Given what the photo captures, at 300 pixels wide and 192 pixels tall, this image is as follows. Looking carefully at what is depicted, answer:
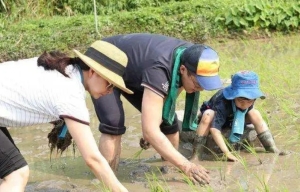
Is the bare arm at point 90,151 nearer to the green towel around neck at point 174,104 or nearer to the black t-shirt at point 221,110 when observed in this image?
the green towel around neck at point 174,104

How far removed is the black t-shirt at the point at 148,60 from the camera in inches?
155

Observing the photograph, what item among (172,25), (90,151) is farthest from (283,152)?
(172,25)

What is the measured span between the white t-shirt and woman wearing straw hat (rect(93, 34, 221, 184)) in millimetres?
784

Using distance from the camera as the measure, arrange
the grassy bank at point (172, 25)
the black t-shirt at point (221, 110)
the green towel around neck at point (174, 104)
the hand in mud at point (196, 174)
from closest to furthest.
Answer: the hand in mud at point (196, 174), the green towel around neck at point (174, 104), the black t-shirt at point (221, 110), the grassy bank at point (172, 25)

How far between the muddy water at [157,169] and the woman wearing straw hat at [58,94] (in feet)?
2.64

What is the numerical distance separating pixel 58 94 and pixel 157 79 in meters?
0.94

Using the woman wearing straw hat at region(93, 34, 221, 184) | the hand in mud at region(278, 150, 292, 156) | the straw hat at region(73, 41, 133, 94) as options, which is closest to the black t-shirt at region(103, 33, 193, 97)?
the woman wearing straw hat at region(93, 34, 221, 184)

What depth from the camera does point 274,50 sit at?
8695 mm

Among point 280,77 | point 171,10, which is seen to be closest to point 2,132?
point 280,77

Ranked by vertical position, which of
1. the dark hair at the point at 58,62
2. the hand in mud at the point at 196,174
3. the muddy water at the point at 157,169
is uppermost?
the dark hair at the point at 58,62

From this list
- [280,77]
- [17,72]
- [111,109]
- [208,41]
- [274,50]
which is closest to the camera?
[17,72]

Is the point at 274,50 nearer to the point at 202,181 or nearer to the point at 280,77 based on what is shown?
the point at 280,77

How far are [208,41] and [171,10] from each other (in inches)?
43.9

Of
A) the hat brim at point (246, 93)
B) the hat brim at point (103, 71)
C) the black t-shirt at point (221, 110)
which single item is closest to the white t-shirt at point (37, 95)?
the hat brim at point (103, 71)
